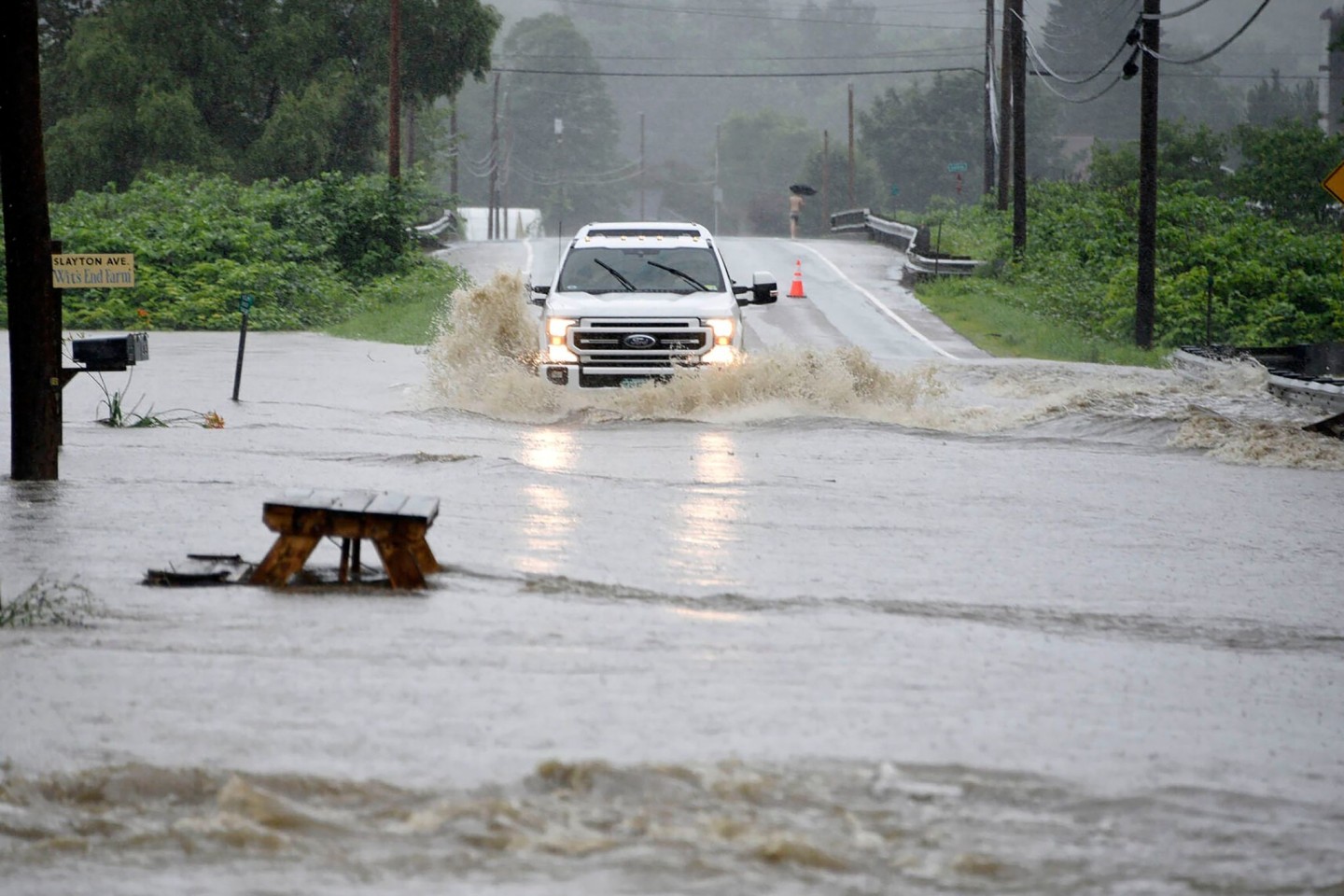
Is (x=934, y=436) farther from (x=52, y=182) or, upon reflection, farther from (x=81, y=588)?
(x=52, y=182)

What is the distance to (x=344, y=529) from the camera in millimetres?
8758

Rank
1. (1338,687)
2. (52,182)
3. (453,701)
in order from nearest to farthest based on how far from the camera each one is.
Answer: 1. (453,701)
2. (1338,687)
3. (52,182)

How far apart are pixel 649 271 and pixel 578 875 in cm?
1321

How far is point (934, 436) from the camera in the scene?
1695 cm

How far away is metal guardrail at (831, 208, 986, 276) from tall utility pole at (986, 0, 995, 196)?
460 cm

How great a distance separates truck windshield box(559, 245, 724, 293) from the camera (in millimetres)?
17875

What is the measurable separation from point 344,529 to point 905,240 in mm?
42975

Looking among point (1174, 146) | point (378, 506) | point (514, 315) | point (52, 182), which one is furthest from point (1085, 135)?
point (378, 506)

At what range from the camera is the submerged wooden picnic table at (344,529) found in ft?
28.5

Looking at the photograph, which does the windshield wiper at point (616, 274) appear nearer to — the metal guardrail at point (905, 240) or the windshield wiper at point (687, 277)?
the windshield wiper at point (687, 277)

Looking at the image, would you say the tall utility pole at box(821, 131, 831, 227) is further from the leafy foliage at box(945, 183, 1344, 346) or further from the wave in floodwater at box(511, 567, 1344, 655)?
the wave in floodwater at box(511, 567, 1344, 655)

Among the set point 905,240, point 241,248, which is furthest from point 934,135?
point 241,248

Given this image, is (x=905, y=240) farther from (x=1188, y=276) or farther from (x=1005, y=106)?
(x=1188, y=276)

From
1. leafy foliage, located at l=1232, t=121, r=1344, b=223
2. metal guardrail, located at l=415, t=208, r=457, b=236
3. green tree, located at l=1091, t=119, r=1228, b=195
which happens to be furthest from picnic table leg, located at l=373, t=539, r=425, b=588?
green tree, located at l=1091, t=119, r=1228, b=195
